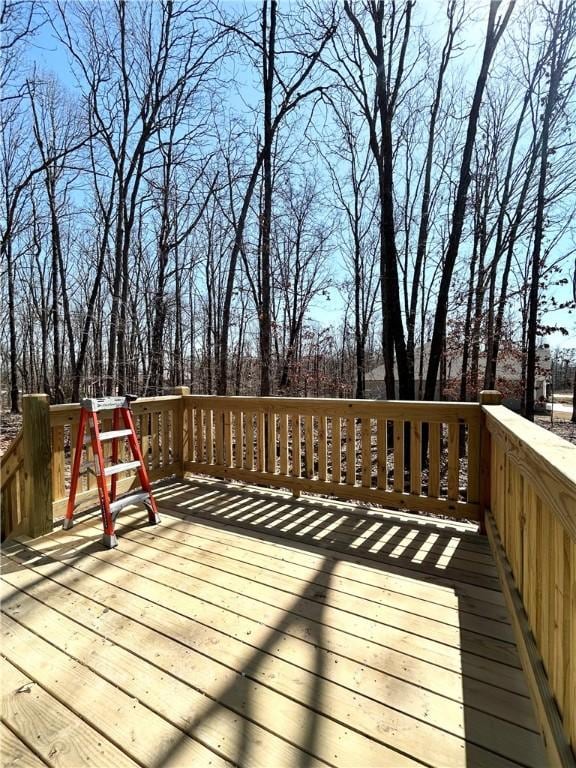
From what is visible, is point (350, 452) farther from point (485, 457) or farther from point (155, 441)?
point (155, 441)

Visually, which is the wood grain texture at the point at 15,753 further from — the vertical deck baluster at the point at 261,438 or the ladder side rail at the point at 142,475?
the vertical deck baluster at the point at 261,438

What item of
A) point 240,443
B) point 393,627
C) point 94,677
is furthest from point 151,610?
point 240,443

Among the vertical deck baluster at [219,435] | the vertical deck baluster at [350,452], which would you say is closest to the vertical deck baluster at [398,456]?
the vertical deck baluster at [350,452]

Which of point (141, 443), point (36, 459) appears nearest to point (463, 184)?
point (141, 443)

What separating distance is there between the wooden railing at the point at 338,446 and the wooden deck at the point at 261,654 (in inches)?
17.7

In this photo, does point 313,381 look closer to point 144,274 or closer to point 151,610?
point 144,274

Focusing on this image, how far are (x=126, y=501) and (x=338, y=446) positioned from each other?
1.78 m

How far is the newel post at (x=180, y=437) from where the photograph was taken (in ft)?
14.1

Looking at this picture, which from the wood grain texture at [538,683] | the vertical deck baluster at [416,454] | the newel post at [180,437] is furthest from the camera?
the newel post at [180,437]

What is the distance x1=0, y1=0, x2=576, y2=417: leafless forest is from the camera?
6531 millimetres

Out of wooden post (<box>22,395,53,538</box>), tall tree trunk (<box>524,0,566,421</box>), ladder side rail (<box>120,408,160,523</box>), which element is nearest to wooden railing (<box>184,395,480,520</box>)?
ladder side rail (<box>120,408,160,523</box>)

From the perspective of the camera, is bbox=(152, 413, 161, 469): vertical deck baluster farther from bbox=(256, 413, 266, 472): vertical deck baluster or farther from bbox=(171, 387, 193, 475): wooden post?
bbox=(256, 413, 266, 472): vertical deck baluster

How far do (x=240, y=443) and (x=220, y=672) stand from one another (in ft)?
8.10

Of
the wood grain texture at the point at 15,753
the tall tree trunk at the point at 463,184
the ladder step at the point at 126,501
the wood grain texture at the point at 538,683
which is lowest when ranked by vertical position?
the wood grain texture at the point at 15,753
